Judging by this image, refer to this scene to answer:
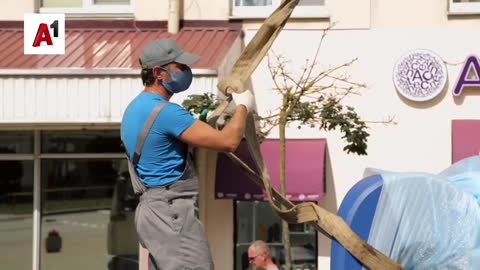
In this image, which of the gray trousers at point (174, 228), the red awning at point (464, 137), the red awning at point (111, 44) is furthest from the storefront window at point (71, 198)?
the gray trousers at point (174, 228)

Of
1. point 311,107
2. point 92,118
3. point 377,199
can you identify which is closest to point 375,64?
point 311,107

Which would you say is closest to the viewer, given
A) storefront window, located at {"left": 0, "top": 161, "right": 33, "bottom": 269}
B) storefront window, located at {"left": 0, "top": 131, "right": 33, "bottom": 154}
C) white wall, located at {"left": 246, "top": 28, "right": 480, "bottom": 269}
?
Answer: white wall, located at {"left": 246, "top": 28, "right": 480, "bottom": 269}

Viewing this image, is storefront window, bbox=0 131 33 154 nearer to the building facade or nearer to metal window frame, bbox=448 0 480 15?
the building facade

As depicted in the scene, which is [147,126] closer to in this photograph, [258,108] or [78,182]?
[258,108]

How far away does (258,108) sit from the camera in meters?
10.9

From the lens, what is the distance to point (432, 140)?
10758 mm

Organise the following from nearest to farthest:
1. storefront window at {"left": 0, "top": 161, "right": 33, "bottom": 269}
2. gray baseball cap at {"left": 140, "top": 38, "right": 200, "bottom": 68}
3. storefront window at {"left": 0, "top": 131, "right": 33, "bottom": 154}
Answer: gray baseball cap at {"left": 140, "top": 38, "right": 200, "bottom": 68}, storefront window at {"left": 0, "top": 131, "right": 33, "bottom": 154}, storefront window at {"left": 0, "top": 161, "right": 33, "bottom": 269}

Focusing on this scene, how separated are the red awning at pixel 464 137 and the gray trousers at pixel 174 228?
7.16m

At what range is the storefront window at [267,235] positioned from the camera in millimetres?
10930

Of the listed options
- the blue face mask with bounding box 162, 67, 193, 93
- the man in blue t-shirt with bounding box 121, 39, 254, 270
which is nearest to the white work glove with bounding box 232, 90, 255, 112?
the man in blue t-shirt with bounding box 121, 39, 254, 270

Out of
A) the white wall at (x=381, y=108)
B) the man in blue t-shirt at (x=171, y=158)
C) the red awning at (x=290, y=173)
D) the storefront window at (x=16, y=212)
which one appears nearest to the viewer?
the man in blue t-shirt at (x=171, y=158)

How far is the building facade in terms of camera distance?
10.6 metres

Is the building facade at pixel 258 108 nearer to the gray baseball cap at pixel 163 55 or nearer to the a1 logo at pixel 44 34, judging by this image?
the a1 logo at pixel 44 34

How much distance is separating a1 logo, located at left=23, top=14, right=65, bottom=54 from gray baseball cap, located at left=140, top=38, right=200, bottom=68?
21.5 ft
